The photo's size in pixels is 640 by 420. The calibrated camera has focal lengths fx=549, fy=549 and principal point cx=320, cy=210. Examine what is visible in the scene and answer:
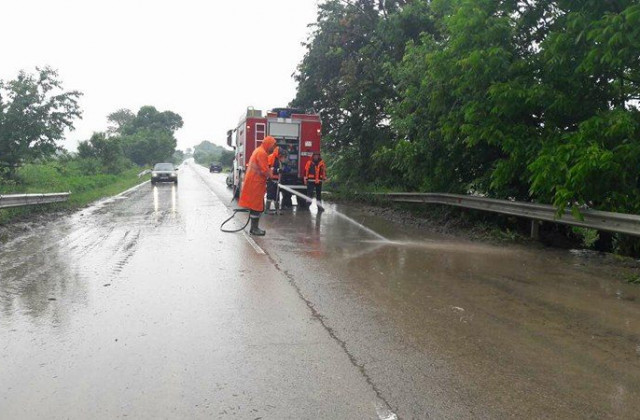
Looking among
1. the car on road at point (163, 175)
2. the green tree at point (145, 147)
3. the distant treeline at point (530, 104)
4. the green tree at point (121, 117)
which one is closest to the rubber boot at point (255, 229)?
the distant treeline at point (530, 104)

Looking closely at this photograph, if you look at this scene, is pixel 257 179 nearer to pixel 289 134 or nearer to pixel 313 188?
pixel 313 188

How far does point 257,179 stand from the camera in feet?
36.6

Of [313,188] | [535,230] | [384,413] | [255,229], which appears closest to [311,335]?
[384,413]

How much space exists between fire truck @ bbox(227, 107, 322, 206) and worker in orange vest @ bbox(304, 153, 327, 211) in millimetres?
871

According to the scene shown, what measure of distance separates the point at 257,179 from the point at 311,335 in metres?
6.56

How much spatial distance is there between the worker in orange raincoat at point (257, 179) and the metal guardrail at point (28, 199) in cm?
564

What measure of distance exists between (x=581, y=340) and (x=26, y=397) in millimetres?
4507

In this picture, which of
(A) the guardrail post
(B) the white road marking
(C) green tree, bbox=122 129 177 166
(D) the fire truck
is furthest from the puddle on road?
(C) green tree, bbox=122 129 177 166

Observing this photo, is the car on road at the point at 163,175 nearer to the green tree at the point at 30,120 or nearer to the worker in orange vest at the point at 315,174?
the green tree at the point at 30,120

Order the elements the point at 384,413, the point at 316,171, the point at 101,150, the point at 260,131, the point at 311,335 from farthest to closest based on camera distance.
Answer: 1. the point at 101,150
2. the point at 260,131
3. the point at 316,171
4. the point at 311,335
5. the point at 384,413

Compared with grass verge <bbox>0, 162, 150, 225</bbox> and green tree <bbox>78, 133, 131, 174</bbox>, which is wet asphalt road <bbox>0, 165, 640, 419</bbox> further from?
green tree <bbox>78, 133, 131, 174</bbox>

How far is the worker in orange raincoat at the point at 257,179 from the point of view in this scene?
11070 mm

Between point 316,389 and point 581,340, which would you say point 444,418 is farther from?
point 581,340

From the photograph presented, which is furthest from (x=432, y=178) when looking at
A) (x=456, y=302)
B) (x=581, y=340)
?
(x=581, y=340)
